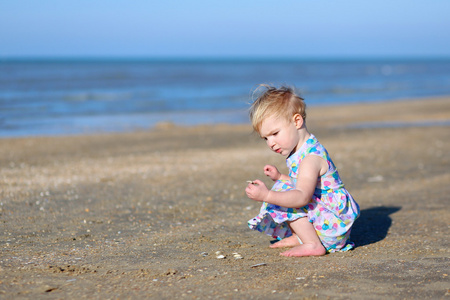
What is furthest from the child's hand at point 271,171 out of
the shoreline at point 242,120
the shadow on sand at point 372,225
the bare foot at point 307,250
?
the shoreline at point 242,120

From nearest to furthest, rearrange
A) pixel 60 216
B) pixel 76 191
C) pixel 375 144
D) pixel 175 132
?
1. pixel 60 216
2. pixel 76 191
3. pixel 375 144
4. pixel 175 132

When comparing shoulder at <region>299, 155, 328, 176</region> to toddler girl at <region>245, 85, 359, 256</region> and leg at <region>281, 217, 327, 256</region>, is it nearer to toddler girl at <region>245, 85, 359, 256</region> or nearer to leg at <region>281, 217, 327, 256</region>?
toddler girl at <region>245, 85, 359, 256</region>

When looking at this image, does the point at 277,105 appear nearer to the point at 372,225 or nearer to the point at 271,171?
the point at 271,171

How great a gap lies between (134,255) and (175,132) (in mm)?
9059

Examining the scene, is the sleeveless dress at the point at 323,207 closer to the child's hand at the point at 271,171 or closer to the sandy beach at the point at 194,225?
the child's hand at the point at 271,171

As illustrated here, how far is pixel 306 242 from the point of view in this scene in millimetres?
4008

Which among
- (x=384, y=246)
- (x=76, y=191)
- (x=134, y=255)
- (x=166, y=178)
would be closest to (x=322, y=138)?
(x=166, y=178)

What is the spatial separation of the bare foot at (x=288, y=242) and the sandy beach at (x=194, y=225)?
7 centimetres

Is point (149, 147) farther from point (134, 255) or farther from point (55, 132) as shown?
point (134, 255)

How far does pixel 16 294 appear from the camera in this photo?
10.2 feet

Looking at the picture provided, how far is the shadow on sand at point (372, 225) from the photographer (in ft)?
14.9

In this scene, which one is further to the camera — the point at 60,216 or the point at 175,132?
the point at 175,132

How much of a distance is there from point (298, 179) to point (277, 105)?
1.84 ft

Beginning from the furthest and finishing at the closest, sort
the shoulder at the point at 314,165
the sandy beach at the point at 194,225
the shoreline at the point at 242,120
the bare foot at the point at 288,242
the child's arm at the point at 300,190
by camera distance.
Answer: the shoreline at the point at 242,120
the bare foot at the point at 288,242
the shoulder at the point at 314,165
the child's arm at the point at 300,190
the sandy beach at the point at 194,225
